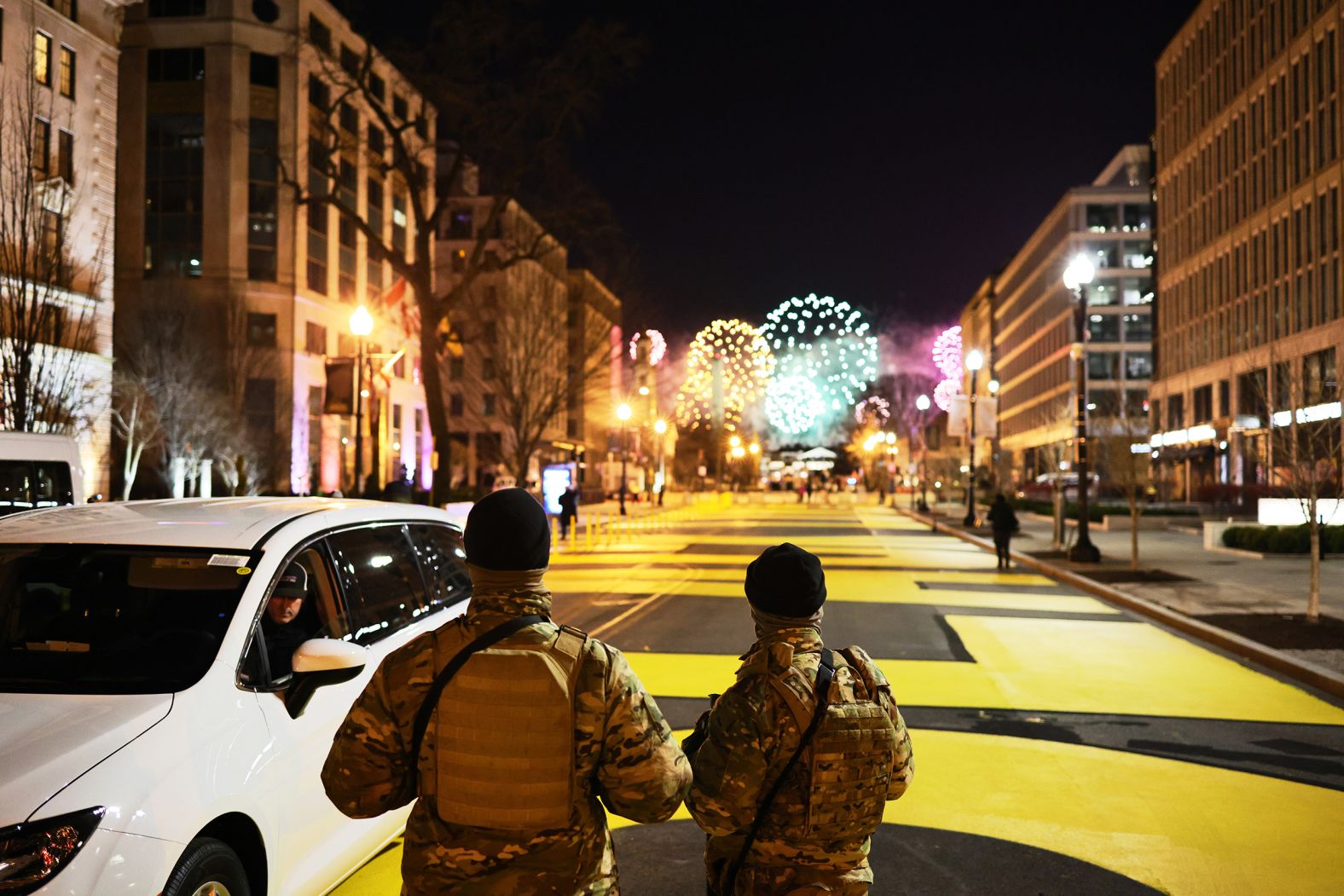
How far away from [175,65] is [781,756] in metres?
64.2

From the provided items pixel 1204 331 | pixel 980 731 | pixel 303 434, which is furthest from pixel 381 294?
pixel 980 731

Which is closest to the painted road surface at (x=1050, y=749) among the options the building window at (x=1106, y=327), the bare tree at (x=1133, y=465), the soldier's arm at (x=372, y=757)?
the soldier's arm at (x=372, y=757)

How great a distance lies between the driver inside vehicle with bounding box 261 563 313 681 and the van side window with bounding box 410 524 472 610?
3.81ft

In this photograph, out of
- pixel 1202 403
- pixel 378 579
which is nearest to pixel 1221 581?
pixel 378 579

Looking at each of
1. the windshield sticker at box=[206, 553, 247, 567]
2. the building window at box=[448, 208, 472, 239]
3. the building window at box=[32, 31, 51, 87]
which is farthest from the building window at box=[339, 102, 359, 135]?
the windshield sticker at box=[206, 553, 247, 567]

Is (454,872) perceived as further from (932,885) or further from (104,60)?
(104,60)

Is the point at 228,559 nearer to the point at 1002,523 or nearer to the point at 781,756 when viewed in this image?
the point at 781,756

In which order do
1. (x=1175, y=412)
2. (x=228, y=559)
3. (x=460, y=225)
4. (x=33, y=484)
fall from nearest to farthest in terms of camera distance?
(x=228, y=559)
(x=33, y=484)
(x=1175, y=412)
(x=460, y=225)

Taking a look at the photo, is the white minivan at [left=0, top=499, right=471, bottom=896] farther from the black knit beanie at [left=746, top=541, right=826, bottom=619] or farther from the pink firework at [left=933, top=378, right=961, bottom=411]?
the pink firework at [left=933, top=378, right=961, bottom=411]

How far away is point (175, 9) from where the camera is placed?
5812 cm

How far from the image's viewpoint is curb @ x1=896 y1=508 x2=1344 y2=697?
10664 millimetres

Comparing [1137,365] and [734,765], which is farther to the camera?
[1137,365]

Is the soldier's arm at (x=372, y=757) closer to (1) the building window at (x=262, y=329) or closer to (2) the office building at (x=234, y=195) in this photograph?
(2) the office building at (x=234, y=195)

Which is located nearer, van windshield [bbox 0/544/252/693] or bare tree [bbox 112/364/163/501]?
van windshield [bbox 0/544/252/693]
